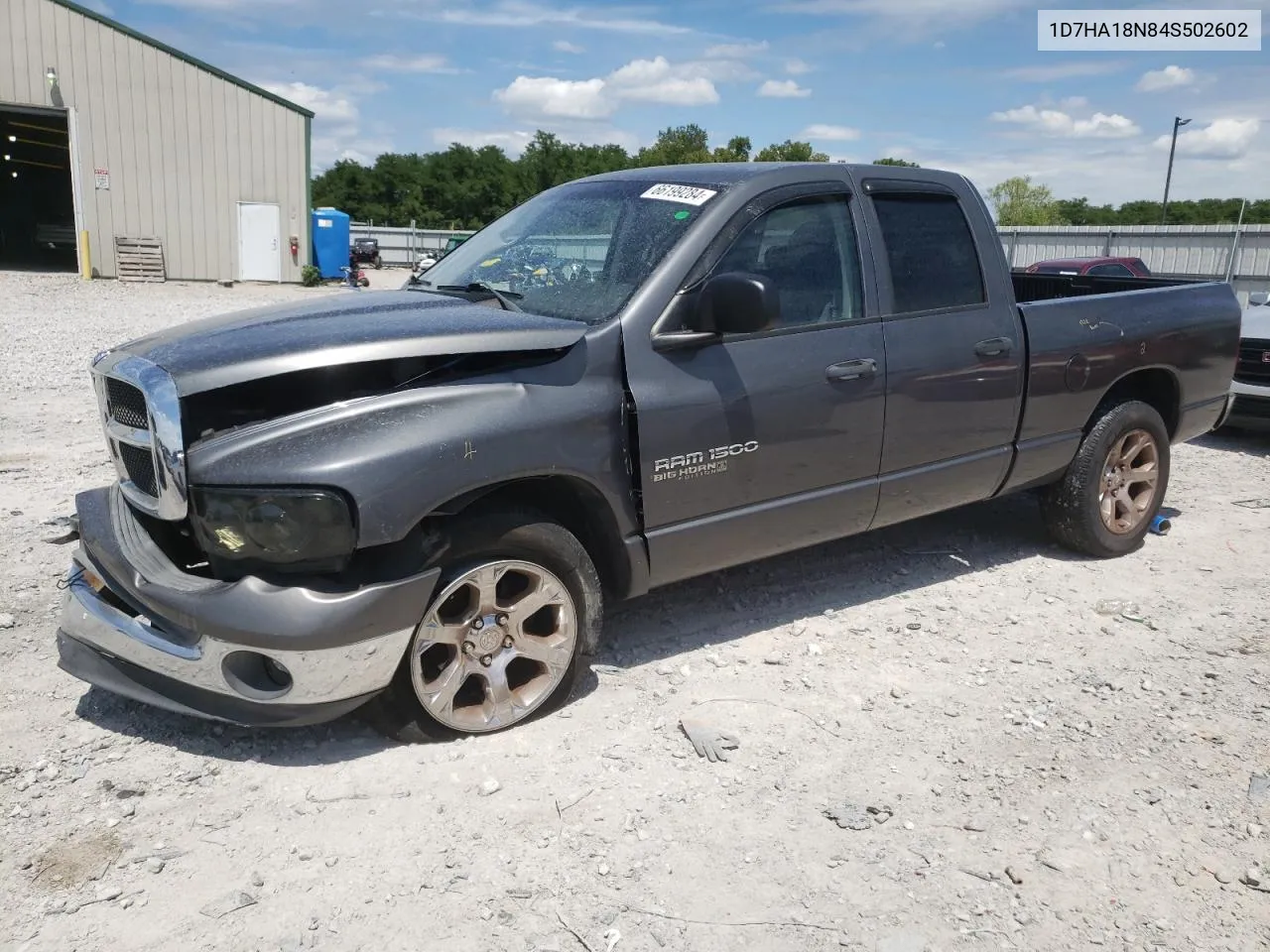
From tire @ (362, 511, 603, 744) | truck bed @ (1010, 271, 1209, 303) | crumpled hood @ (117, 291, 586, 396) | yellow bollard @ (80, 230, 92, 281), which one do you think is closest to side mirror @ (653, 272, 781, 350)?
crumpled hood @ (117, 291, 586, 396)

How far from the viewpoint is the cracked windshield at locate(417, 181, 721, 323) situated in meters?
3.93

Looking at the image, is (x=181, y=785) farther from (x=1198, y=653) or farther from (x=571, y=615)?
(x=1198, y=653)

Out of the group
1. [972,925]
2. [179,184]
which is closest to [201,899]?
[972,925]

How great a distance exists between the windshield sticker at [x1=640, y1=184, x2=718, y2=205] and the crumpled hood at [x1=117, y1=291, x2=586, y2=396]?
0.78m

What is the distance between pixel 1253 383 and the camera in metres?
8.59

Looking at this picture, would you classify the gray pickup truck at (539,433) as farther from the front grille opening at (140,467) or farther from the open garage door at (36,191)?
the open garage door at (36,191)

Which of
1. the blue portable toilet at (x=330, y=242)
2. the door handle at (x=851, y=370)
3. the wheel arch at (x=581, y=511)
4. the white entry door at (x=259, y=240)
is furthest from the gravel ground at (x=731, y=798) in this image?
the blue portable toilet at (x=330, y=242)

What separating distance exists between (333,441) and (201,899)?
131 centimetres

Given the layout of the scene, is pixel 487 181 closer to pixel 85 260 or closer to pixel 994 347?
pixel 85 260

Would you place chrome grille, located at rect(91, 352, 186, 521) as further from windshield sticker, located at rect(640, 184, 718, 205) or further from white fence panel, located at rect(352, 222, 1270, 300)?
white fence panel, located at rect(352, 222, 1270, 300)

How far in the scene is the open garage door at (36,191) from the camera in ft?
85.9

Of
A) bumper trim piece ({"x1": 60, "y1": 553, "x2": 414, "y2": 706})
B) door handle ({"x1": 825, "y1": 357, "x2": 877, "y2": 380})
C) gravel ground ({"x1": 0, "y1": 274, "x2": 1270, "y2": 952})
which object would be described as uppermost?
door handle ({"x1": 825, "y1": 357, "x2": 877, "y2": 380})

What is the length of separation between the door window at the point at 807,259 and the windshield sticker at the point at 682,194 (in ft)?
0.72

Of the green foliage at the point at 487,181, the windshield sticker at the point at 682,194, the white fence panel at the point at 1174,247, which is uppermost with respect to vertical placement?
the green foliage at the point at 487,181
